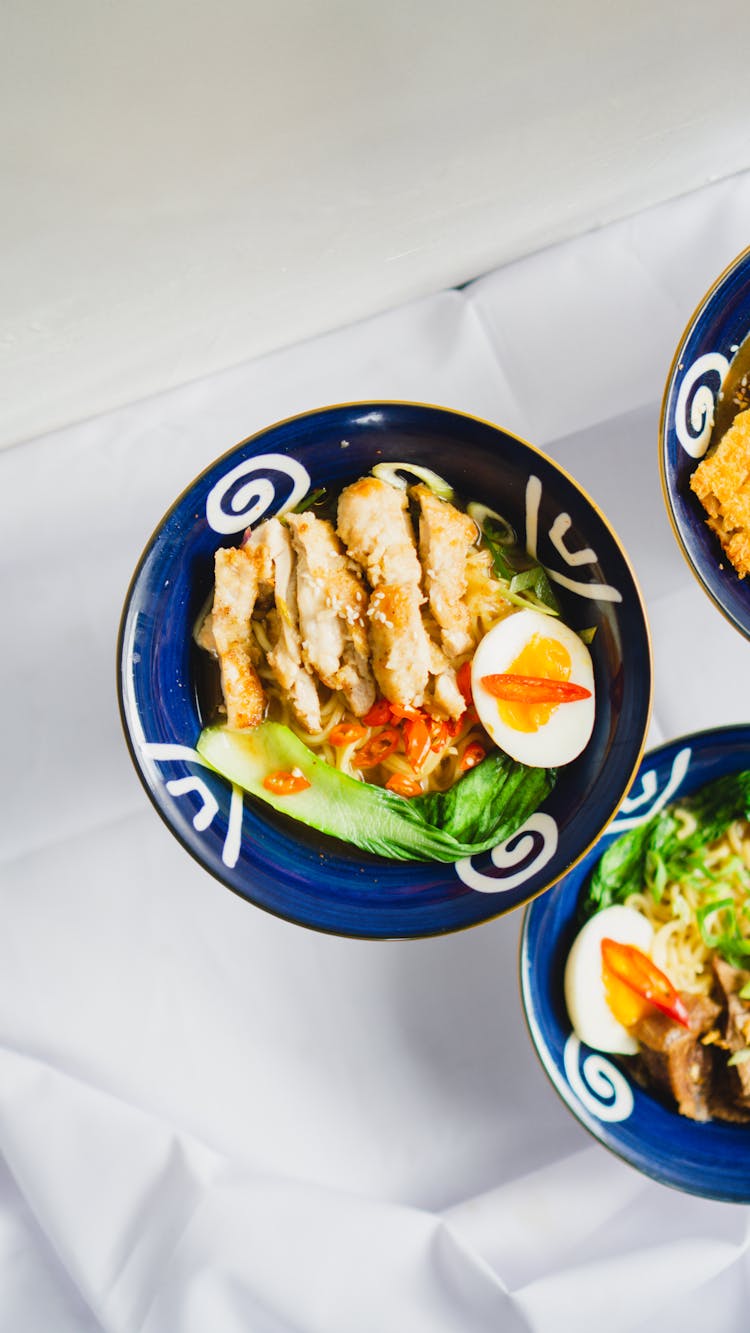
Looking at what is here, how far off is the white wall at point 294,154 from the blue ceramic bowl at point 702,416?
0.47 m

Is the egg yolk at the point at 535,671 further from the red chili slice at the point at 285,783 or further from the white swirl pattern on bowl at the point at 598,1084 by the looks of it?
the white swirl pattern on bowl at the point at 598,1084

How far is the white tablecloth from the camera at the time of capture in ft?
7.82

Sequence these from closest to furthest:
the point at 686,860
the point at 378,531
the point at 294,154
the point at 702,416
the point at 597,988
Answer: the point at 294,154 < the point at 378,531 < the point at 702,416 < the point at 597,988 < the point at 686,860

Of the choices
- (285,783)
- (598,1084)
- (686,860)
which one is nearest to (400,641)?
(285,783)

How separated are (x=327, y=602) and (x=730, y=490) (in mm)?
862

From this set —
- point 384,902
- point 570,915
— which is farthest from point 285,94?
point 570,915

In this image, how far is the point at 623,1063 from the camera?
2.26 metres

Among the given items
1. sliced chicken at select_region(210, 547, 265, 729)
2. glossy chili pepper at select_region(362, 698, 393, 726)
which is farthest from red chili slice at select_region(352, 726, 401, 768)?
sliced chicken at select_region(210, 547, 265, 729)

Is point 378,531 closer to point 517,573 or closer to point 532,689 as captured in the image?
point 517,573

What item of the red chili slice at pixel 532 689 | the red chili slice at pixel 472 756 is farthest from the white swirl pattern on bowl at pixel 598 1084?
the red chili slice at pixel 532 689

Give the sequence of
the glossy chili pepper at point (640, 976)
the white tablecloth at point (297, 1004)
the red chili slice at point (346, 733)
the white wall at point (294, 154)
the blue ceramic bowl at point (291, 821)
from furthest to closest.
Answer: the white tablecloth at point (297, 1004)
the glossy chili pepper at point (640, 976)
the red chili slice at point (346, 733)
the blue ceramic bowl at point (291, 821)
the white wall at point (294, 154)

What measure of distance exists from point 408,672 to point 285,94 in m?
1.07

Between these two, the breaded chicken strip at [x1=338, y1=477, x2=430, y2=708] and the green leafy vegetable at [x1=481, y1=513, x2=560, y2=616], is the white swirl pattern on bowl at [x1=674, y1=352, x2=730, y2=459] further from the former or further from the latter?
the breaded chicken strip at [x1=338, y1=477, x2=430, y2=708]

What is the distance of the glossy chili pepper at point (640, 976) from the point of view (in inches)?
88.2
